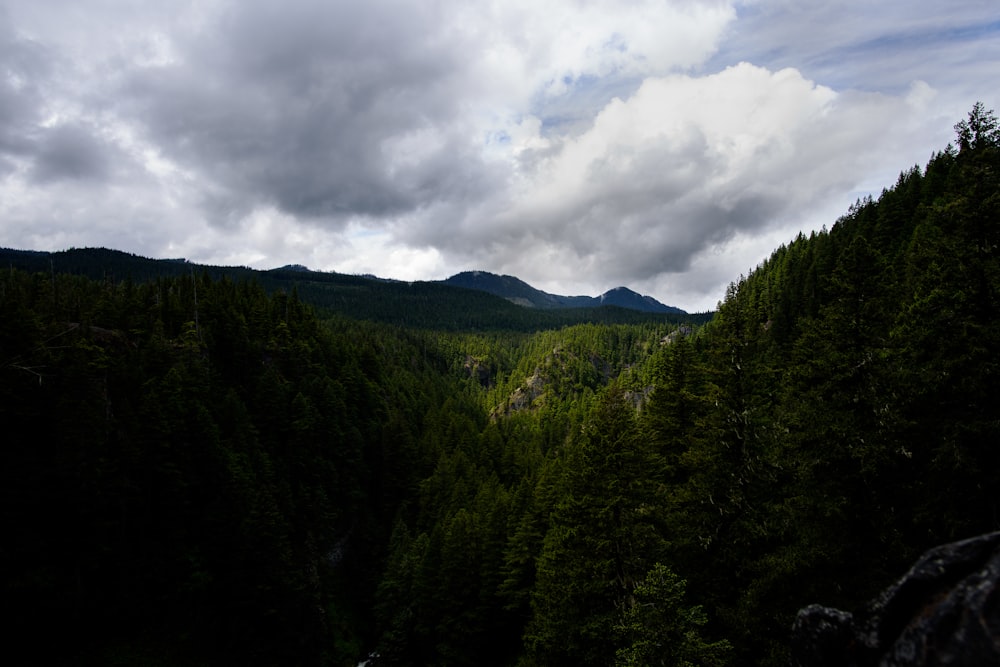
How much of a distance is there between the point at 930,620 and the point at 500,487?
45.8 meters

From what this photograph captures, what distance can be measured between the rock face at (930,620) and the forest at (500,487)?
661 cm

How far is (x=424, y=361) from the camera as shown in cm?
16838

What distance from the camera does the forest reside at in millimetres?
12742

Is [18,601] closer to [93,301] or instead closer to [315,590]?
[315,590]

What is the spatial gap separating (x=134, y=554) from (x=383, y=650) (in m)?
20.9

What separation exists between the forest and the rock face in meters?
6.61

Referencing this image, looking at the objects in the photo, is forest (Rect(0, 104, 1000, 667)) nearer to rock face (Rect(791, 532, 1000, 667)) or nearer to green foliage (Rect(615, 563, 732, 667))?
green foliage (Rect(615, 563, 732, 667))

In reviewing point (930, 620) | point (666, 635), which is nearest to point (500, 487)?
point (666, 635)

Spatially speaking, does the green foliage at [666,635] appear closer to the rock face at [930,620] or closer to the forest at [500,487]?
the forest at [500,487]

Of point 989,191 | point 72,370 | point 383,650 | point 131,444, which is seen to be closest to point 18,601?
point 131,444

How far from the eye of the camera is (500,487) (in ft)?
163

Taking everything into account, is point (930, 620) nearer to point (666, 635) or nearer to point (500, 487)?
point (666, 635)

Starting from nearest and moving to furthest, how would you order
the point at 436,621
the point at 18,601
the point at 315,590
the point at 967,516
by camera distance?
the point at 967,516 < the point at 18,601 < the point at 436,621 < the point at 315,590

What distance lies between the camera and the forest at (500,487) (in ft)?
41.8
